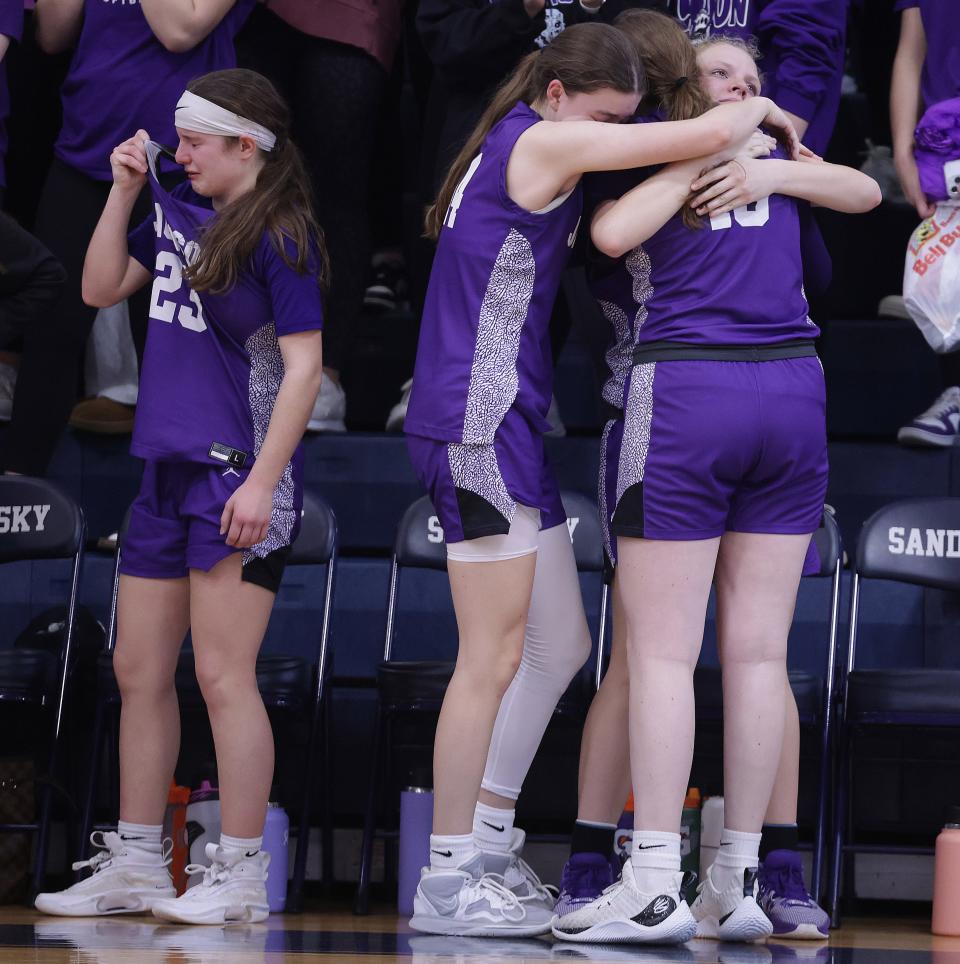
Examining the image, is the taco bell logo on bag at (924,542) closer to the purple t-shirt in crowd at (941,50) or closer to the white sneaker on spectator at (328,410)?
the purple t-shirt in crowd at (941,50)

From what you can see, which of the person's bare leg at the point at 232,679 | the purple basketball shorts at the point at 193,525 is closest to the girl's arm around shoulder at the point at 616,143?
the purple basketball shorts at the point at 193,525

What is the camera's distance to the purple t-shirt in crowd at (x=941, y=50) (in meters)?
4.26

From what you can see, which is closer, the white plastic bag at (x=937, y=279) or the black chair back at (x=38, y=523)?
the white plastic bag at (x=937, y=279)

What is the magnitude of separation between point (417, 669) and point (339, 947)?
963mm

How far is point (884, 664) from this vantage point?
14.0 feet

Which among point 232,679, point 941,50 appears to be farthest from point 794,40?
point 232,679

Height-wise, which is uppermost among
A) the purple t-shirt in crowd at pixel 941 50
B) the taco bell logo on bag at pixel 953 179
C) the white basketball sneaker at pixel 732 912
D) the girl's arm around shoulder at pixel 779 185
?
the purple t-shirt in crowd at pixel 941 50

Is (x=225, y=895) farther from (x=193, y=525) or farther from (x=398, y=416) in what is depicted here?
(x=398, y=416)

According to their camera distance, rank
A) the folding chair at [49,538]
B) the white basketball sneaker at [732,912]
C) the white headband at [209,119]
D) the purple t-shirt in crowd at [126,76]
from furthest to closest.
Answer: the purple t-shirt in crowd at [126,76] < the folding chair at [49,538] < the white headband at [209,119] < the white basketball sneaker at [732,912]

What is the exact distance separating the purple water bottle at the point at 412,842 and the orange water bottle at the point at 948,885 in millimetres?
1085

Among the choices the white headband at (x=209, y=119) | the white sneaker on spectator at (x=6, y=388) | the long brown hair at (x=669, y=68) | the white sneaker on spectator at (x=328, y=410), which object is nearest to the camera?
the long brown hair at (x=669, y=68)

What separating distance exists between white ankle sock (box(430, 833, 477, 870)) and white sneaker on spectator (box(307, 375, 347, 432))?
171 centimetres

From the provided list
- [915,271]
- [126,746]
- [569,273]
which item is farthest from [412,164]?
[126,746]

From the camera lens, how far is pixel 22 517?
4090mm
